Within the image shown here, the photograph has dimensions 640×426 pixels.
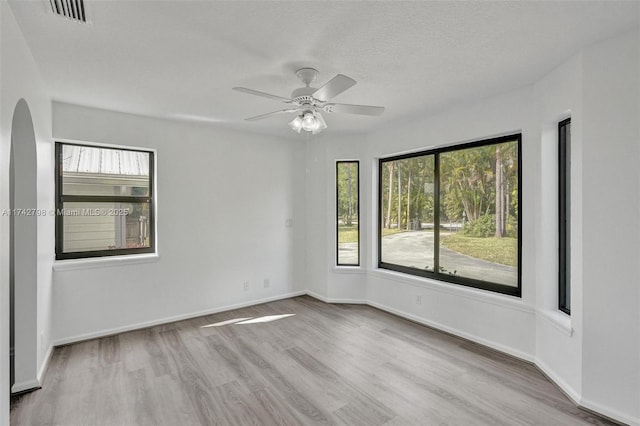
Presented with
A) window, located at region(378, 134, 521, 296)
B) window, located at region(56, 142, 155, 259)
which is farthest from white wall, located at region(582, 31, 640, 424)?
window, located at region(56, 142, 155, 259)

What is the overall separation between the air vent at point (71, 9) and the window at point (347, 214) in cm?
350

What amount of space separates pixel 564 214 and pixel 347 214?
271cm

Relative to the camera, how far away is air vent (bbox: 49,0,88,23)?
1.75 metres

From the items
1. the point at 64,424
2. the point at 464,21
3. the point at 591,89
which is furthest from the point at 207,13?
the point at 64,424

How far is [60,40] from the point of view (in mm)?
2139

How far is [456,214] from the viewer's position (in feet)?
12.5

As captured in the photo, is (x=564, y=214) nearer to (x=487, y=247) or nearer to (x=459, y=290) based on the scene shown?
(x=487, y=247)

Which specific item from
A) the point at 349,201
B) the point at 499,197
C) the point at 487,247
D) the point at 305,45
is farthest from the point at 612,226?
the point at 349,201

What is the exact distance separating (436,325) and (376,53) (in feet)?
9.90

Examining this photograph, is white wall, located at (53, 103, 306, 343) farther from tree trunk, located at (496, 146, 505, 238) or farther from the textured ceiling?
tree trunk, located at (496, 146, 505, 238)

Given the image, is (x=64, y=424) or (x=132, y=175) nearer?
(x=64, y=424)

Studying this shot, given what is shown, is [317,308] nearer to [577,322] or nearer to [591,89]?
[577,322]

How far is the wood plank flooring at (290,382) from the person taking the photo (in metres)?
2.24

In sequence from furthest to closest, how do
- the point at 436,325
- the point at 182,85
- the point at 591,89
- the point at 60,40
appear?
the point at 436,325 → the point at 182,85 → the point at 591,89 → the point at 60,40
